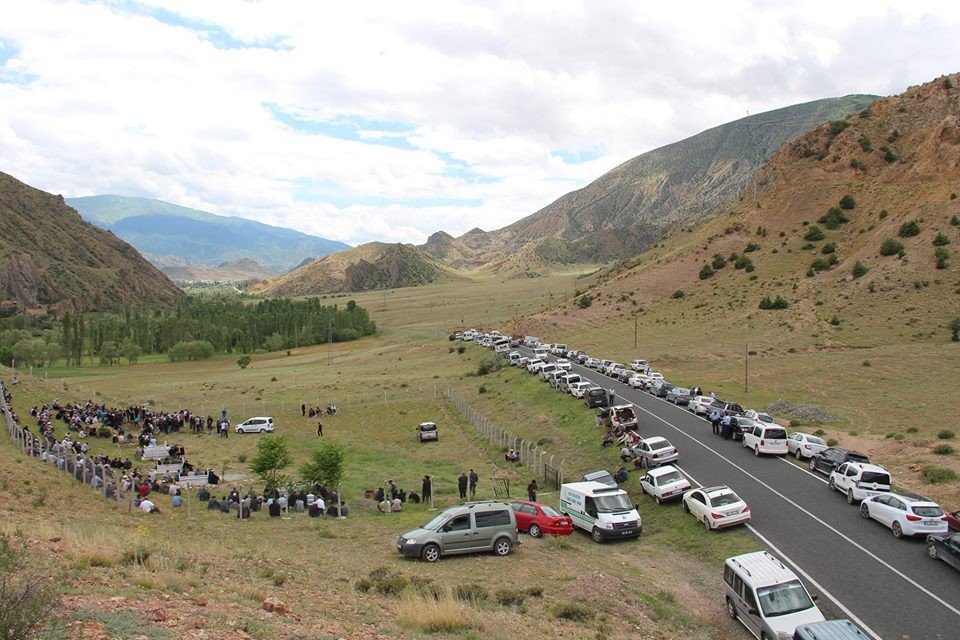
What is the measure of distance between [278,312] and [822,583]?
16641 centimetres

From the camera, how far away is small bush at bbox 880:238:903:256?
82750 millimetres

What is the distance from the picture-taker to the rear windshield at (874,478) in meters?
24.4

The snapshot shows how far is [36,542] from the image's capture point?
15.0 meters

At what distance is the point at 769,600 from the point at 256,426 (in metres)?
41.4

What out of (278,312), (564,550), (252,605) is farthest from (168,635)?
(278,312)

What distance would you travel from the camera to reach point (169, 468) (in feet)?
109

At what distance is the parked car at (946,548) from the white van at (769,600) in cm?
594

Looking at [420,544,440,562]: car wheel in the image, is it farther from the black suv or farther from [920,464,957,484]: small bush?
[920,464,957,484]: small bush

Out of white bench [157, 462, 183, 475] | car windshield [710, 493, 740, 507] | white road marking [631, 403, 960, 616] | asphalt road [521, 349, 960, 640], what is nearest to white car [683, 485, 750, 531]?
car windshield [710, 493, 740, 507]

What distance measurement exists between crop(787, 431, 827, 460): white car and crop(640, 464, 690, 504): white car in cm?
704

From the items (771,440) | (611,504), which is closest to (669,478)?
(611,504)

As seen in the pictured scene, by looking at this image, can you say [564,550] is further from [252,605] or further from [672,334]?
[672,334]

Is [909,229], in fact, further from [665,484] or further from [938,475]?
[665,484]

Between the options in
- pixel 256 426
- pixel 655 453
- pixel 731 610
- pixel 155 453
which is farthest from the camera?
pixel 256 426
